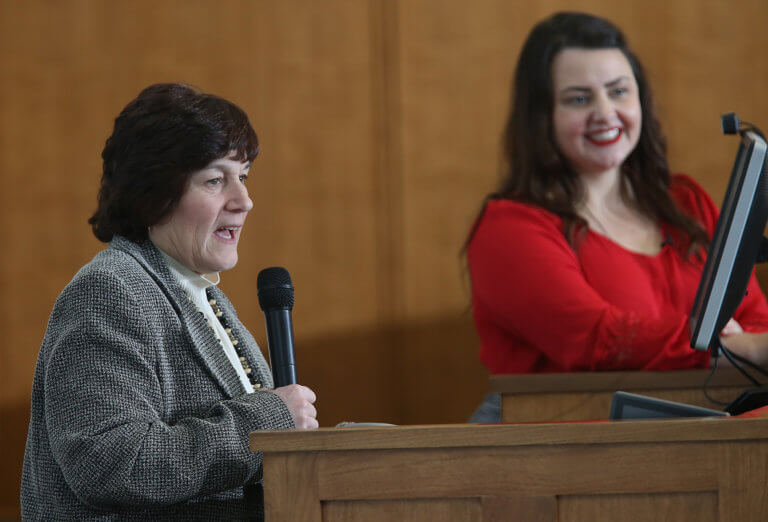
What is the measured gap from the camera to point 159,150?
1403 mm

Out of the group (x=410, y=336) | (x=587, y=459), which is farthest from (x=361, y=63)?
(x=587, y=459)

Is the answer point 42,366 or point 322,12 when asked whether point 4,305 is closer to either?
point 322,12

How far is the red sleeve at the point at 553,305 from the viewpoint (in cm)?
199

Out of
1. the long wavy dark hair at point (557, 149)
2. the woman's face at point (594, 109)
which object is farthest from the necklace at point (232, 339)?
the woman's face at point (594, 109)

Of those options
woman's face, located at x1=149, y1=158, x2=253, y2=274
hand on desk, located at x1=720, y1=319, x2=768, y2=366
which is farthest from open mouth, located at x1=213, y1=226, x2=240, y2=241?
hand on desk, located at x1=720, y1=319, x2=768, y2=366

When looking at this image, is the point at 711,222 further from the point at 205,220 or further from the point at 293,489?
the point at 293,489

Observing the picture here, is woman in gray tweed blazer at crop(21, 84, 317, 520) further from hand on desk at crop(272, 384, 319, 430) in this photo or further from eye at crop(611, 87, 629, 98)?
eye at crop(611, 87, 629, 98)

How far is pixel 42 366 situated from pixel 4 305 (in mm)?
2083

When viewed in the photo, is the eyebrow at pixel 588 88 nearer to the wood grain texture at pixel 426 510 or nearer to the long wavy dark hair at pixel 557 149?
the long wavy dark hair at pixel 557 149

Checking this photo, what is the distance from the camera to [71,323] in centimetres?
124

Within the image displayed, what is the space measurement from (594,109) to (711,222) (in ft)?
1.41

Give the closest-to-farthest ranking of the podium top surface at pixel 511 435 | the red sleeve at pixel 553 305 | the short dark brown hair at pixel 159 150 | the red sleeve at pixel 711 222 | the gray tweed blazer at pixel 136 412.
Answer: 1. the podium top surface at pixel 511 435
2. the gray tweed blazer at pixel 136 412
3. the short dark brown hair at pixel 159 150
4. the red sleeve at pixel 553 305
5. the red sleeve at pixel 711 222

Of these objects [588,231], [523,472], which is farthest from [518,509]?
[588,231]

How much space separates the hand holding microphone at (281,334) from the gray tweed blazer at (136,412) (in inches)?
1.7
